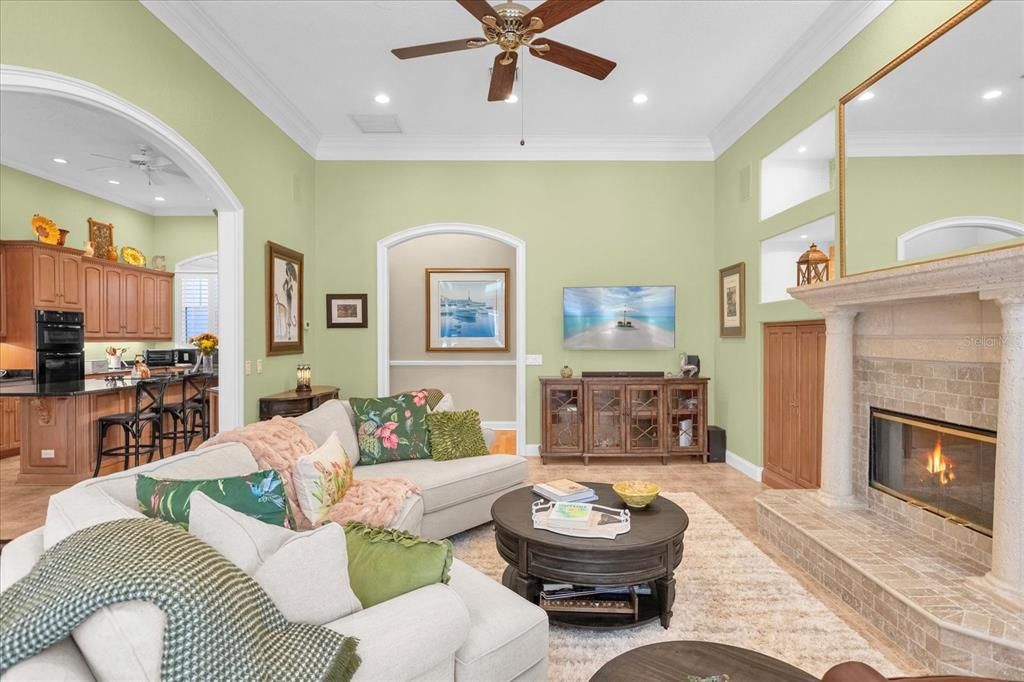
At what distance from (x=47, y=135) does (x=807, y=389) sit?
7.47 meters

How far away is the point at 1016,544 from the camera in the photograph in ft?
6.91

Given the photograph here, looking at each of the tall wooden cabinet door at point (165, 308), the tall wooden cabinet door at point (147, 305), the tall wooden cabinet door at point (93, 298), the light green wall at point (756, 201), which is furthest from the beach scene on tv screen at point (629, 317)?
the tall wooden cabinet door at point (165, 308)

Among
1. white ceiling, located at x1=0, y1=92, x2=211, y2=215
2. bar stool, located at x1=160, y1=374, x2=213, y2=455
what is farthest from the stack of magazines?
bar stool, located at x1=160, y1=374, x2=213, y2=455

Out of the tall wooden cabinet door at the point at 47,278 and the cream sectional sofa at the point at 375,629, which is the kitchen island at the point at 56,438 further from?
the cream sectional sofa at the point at 375,629

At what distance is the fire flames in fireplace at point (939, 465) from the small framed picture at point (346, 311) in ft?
16.1

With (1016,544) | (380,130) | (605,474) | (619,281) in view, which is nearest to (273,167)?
(380,130)

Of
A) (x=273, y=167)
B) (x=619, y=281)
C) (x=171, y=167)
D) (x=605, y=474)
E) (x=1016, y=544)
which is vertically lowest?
(x=605, y=474)

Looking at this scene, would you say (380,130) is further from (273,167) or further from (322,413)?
(322,413)

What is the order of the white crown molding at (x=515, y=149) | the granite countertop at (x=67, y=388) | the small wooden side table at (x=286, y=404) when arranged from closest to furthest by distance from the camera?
the granite countertop at (x=67, y=388)
the small wooden side table at (x=286, y=404)
the white crown molding at (x=515, y=149)

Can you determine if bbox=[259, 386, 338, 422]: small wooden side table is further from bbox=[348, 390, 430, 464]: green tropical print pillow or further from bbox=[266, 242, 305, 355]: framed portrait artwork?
bbox=[348, 390, 430, 464]: green tropical print pillow

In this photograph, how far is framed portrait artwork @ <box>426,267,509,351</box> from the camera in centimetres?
725

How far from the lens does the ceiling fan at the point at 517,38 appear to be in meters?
2.62

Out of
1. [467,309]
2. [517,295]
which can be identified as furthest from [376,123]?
[467,309]

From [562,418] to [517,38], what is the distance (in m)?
3.64
